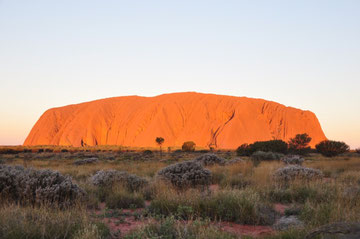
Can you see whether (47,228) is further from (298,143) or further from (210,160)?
(298,143)

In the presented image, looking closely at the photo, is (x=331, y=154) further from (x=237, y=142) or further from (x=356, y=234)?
(x=237, y=142)

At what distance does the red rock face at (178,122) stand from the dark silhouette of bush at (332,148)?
43.6 metres

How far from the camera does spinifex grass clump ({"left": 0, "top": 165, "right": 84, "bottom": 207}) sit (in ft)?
23.5

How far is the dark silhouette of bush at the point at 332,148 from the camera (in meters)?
31.1

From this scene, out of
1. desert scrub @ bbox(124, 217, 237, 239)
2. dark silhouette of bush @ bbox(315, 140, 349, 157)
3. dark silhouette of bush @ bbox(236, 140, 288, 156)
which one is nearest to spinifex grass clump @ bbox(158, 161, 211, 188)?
desert scrub @ bbox(124, 217, 237, 239)

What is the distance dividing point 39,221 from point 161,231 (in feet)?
6.16

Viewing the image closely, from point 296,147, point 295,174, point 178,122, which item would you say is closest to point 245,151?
point 296,147

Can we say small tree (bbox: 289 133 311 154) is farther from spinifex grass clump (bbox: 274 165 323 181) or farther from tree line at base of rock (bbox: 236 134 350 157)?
spinifex grass clump (bbox: 274 165 323 181)

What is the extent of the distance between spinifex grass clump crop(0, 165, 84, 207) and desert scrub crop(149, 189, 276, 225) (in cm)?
233

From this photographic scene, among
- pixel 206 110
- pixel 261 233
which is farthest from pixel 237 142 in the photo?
pixel 261 233

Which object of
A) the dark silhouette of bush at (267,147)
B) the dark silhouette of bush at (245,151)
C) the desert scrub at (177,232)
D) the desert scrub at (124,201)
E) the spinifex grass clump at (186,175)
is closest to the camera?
the desert scrub at (177,232)

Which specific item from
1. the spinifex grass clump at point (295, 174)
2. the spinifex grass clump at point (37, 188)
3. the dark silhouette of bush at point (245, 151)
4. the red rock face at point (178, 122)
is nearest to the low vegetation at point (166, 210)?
the spinifex grass clump at point (37, 188)

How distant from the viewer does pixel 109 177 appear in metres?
10.9

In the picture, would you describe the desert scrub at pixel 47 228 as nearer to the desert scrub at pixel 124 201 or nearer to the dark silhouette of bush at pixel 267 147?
the desert scrub at pixel 124 201
